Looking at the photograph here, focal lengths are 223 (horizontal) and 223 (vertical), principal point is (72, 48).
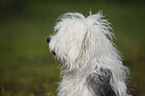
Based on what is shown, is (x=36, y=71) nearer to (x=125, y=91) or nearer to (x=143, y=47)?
(x=125, y=91)

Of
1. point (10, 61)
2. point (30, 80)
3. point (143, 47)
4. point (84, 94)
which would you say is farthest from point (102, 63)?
point (143, 47)

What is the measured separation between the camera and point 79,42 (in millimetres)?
3660

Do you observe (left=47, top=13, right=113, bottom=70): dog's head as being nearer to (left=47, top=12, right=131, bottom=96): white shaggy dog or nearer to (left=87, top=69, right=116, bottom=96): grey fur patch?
(left=47, top=12, right=131, bottom=96): white shaggy dog

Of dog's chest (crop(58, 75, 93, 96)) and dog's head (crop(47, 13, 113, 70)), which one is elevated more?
dog's head (crop(47, 13, 113, 70))

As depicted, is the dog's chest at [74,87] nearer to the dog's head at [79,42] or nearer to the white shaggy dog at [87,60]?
the white shaggy dog at [87,60]

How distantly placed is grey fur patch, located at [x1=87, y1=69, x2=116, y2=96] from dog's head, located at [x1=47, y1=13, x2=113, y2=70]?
29 centimetres

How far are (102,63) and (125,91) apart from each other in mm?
631

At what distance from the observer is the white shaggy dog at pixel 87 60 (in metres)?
3.45

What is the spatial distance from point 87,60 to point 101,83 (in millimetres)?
431

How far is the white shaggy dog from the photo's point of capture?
3451 mm

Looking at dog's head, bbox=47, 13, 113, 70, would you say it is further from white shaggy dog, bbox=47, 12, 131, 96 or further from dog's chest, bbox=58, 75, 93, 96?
dog's chest, bbox=58, 75, 93, 96

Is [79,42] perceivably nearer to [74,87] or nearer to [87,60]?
[87,60]

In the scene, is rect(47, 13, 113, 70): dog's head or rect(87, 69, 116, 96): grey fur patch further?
rect(47, 13, 113, 70): dog's head

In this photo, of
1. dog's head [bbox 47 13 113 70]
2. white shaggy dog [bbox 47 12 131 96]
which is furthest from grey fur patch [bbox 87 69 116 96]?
dog's head [bbox 47 13 113 70]
